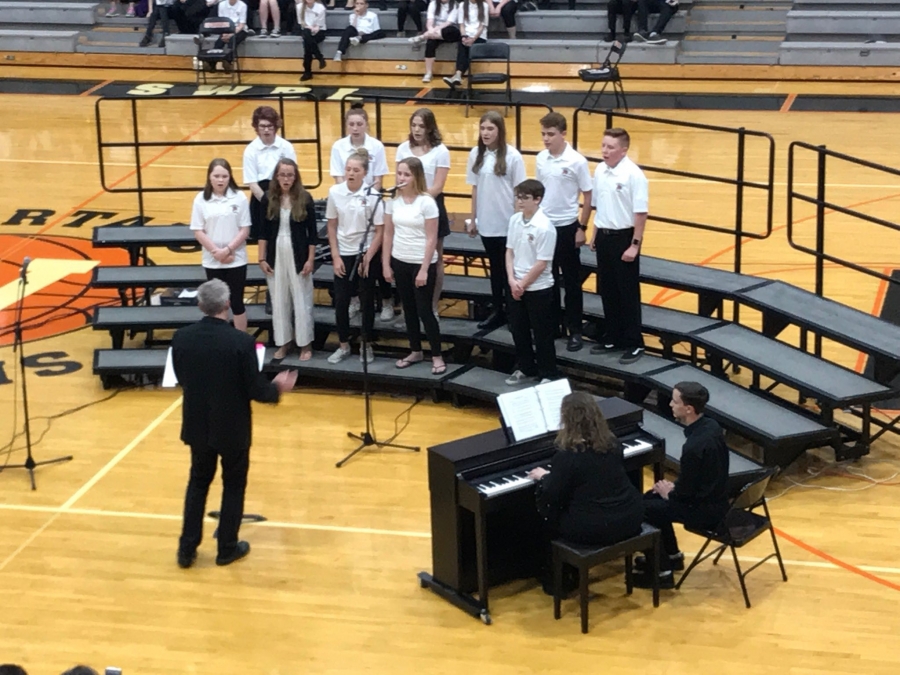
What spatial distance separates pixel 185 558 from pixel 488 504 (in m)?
1.84

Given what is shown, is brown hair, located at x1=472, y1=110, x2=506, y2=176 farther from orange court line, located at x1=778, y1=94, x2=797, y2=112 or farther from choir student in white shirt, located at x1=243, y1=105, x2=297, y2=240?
orange court line, located at x1=778, y1=94, x2=797, y2=112

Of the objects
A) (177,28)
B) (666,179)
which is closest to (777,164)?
(666,179)

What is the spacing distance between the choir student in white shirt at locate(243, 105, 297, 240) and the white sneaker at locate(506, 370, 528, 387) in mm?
2150

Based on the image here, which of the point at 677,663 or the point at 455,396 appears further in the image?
the point at 455,396

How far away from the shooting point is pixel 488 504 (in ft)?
20.5

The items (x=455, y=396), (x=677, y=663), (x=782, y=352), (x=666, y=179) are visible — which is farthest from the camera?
(x=666, y=179)

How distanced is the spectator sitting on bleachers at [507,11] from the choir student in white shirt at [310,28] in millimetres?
2596

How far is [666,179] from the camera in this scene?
13.8 m

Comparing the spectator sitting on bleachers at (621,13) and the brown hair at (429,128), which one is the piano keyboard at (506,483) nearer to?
the brown hair at (429,128)

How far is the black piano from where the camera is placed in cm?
634

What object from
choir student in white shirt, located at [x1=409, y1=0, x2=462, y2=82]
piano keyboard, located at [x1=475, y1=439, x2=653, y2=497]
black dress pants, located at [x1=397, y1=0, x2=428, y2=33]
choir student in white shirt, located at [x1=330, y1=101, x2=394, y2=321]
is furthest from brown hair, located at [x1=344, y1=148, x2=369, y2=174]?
black dress pants, located at [x1=397, y1=0, x2=428, y2=33]

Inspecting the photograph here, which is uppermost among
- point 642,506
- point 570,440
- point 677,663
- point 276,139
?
point 276,139

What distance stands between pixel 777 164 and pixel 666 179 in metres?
1.30

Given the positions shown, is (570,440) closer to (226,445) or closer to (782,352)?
(226,445)
